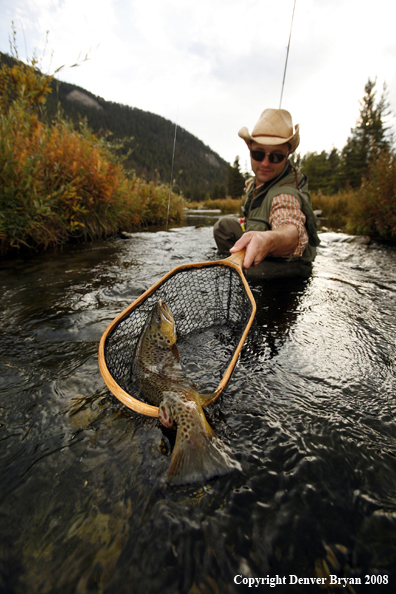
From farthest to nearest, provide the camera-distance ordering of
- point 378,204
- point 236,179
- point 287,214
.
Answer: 1. point 236,179
2. point 378,204
3. point 287,214

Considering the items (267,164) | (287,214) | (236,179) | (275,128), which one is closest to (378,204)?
(267,164)

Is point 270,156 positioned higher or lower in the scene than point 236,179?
lower

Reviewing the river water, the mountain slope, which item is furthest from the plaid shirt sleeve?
the mountain slope

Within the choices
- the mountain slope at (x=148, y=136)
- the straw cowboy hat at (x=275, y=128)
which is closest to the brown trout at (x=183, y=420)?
the straw cowboy hat at (x=275, y=128)

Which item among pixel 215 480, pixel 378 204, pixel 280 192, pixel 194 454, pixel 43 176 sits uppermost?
pixel 378 204

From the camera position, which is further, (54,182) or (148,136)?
(148,136)

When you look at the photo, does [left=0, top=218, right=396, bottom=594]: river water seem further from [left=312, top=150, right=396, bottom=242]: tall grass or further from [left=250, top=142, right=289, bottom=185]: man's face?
[left=312, top=150, right=396, bottom=242]: tall grass

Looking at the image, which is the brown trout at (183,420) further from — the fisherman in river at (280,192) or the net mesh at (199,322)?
the fisherman in river at (280,192)

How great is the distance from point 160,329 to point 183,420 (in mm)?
991

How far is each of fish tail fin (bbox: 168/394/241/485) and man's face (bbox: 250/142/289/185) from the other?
163 inches

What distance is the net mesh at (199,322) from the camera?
6.60 feet

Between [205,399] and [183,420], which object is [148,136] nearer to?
[205,399]

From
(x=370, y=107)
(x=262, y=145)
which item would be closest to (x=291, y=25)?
(x=262, y=145)

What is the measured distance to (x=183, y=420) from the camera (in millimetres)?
1264
